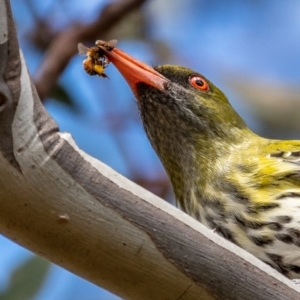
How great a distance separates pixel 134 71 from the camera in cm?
303

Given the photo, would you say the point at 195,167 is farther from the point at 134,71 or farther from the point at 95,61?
the point at 95,61

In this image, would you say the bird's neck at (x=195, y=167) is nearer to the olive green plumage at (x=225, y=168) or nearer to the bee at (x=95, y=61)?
the olive green plumage at (x=225, y=168)

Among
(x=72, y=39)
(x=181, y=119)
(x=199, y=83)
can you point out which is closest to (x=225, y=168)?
(x=181, y=119)

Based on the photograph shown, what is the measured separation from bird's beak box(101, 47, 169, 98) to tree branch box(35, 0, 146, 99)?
0.38 metres

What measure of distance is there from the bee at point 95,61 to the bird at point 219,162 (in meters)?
0.03

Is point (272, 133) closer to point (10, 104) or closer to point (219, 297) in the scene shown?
point (219, 297)

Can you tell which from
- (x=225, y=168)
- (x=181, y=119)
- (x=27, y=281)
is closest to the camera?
(x=225, y=168)

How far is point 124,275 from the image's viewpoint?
6.22 feet

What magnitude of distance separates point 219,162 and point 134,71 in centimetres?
55

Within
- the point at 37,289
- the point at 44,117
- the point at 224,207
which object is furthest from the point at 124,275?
the point at 37,289

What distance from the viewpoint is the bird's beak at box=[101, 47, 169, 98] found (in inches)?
116

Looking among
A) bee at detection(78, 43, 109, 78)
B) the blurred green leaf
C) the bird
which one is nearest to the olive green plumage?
the bird

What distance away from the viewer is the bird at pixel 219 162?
9.19 ft

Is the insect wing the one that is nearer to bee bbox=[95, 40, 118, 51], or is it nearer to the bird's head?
bee bbox=[95, 40, 118, 51]
